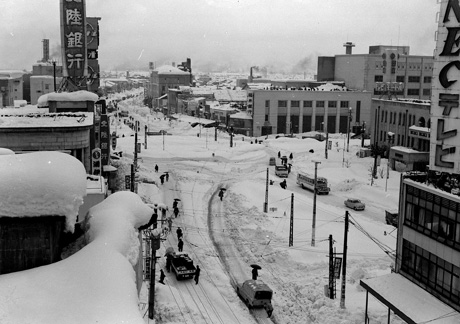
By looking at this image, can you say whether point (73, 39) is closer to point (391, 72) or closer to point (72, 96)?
point (72, 96)

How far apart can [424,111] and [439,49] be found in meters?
41.3

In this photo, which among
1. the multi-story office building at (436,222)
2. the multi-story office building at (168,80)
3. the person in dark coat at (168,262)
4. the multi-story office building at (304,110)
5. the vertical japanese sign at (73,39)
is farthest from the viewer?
the multi-story office building at (168,80)

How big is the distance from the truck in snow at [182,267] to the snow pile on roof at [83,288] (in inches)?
813

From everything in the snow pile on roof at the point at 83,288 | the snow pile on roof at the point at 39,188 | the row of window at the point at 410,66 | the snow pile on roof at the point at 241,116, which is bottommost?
the snow pile on roof at the point at 241,116

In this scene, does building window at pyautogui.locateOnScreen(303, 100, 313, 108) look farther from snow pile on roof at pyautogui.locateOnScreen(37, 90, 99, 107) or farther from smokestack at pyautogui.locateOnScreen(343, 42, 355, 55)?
snow pile on roof at pyautogui.locateOnScreen(37, 90, 99, 107)

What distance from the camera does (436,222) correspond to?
81.6 ft

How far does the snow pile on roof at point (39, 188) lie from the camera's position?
31.4ft

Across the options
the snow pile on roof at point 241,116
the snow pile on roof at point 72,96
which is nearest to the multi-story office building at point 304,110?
the snow pile on roof at point 241,116

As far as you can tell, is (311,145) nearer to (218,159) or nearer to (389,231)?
(218,159)

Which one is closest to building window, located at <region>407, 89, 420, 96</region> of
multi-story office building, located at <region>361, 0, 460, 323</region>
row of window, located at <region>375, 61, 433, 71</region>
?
row of window, located at <region>375, 61, 433, 71</region>

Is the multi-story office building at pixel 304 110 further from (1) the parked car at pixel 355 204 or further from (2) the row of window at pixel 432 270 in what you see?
(2) the row of window at pixel 432 270

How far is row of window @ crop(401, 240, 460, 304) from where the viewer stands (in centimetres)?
2311

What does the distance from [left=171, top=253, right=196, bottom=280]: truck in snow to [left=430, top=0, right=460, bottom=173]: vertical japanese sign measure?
14.6 meters

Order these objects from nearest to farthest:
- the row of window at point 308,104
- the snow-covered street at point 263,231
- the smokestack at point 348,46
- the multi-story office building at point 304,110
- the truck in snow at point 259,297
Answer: the truck in snow at point 259,297 < the snow-covered street at point 263,231 < the multi-story office building at point 304,110 < the row of window at point 308,104 < the smokestack at point 348,46
